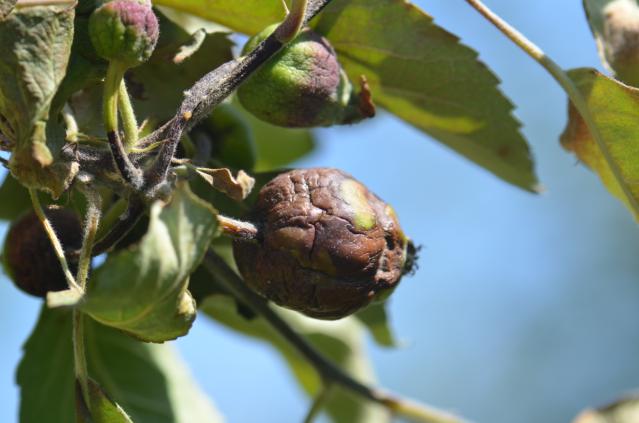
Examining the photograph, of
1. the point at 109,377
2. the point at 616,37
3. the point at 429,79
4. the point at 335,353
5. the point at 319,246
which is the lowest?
the point at 335,353

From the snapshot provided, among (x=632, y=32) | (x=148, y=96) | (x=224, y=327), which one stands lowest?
(x=224, y=327)

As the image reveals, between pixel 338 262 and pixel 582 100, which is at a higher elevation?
pixel 582 100

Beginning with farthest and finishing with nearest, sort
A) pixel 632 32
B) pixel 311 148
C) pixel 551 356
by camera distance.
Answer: pixel 551 356, pixel 311 148, pixel 632 32

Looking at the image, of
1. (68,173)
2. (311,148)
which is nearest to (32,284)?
(68,173)

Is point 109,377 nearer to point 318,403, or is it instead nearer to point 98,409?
point 318,403

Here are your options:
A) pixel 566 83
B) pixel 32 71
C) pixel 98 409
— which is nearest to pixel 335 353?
pixel 566 83

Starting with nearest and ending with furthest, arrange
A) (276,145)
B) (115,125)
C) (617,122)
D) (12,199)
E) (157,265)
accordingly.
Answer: (157,265) < (115,125) < (617,122) < (12,199) < (276,145)

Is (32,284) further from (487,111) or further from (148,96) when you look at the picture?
(487,111)
